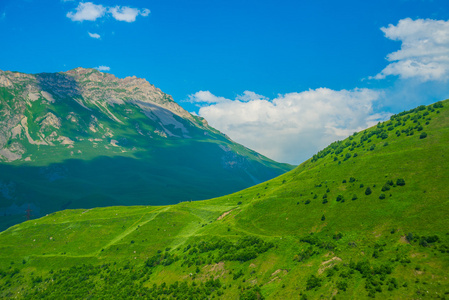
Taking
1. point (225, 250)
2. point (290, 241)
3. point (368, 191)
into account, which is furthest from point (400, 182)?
point (225, 250)

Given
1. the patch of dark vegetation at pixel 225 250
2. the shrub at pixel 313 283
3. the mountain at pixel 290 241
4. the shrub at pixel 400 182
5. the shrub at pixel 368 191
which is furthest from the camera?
the shrub at pixel 368 191

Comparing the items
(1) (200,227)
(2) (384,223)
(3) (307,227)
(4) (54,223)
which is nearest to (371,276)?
(2) (384,223)

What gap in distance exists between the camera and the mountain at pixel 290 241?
52688 mm

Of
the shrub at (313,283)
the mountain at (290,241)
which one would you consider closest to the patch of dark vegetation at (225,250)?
the mountain at (290,241)

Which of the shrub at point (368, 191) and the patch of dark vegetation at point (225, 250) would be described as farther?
the shrub at point (368, 191)

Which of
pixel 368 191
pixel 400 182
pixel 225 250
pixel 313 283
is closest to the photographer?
pixel 313 283

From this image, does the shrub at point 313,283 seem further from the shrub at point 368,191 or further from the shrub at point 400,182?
the shrub at point 400,182

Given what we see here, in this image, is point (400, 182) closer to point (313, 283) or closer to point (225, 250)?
point (313, 283)

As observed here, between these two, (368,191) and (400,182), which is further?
(368,191)

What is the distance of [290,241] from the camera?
72.9 metres

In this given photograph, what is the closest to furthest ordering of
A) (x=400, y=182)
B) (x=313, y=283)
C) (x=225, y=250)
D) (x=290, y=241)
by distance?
(x=313, y=283) → (x=290, y=241) → (x=225, y=250) → (x=400, y=182)

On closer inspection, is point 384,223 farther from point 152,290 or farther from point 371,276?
point 152,290

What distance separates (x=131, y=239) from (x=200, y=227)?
28.8 m

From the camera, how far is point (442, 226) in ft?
189
